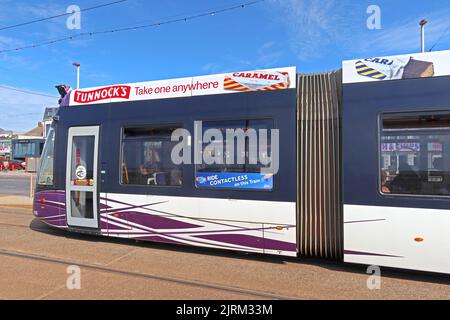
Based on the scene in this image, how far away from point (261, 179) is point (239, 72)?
1806 millimetres

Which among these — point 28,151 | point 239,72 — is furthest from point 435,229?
point 28,151

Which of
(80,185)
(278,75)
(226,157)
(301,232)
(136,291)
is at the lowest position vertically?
(136,291)

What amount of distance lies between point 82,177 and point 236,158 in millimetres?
3260

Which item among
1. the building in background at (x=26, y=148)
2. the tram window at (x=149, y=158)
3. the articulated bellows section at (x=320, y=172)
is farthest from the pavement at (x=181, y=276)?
the building in background at (x=26, y=148)

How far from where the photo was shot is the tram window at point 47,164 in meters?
6.46

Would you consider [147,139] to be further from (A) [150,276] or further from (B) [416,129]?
(B) [416,129]

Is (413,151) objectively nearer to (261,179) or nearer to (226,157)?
(261,179)

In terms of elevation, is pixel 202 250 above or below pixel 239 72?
below

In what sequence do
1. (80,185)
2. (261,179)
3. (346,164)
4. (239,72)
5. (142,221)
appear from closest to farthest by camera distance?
1. (346,164)
2. (261,179)
3. (239,72)
4. (142,221)
5. (80,185)

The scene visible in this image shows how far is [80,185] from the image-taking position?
6125 mm

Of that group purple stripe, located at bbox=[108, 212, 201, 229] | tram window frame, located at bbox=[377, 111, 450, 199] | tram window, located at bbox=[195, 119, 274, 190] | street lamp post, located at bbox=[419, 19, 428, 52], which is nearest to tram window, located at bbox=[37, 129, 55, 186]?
purple stripe, located at bbox=[108, 212, 201, 229]

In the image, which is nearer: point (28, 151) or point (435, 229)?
point (435, 229)

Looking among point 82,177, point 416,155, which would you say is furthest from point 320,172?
point 82,177

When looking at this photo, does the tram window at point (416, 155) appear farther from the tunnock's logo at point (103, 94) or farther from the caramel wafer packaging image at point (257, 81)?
the tunnock's logo at point (103, 94)
